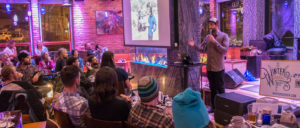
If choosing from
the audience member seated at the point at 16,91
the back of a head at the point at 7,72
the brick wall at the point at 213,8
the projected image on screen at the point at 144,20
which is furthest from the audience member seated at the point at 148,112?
the brick wall at the point at 213,8

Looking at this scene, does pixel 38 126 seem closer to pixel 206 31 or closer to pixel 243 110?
pixel 243 110

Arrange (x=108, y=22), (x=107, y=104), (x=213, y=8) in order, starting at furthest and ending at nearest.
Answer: (x=213, y=8) → (x=108, y=22) → (x=107, y=104)

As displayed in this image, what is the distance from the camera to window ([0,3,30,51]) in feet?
32.2

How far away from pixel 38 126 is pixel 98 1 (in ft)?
29.2

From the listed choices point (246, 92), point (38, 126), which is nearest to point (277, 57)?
point (246, 92)

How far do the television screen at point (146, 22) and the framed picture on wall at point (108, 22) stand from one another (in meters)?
3.90

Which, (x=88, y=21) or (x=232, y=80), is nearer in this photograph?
(x=232, y=80)

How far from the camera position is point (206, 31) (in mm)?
13258

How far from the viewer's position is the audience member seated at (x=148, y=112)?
6.52ft

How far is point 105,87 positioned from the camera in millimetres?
2365

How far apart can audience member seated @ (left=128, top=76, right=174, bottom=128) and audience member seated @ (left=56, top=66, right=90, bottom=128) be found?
590mm

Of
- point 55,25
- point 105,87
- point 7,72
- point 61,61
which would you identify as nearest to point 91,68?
point 61,61

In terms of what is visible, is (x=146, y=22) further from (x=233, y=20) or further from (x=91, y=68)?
(x=233, y=20)

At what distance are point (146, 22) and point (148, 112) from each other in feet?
15.0
